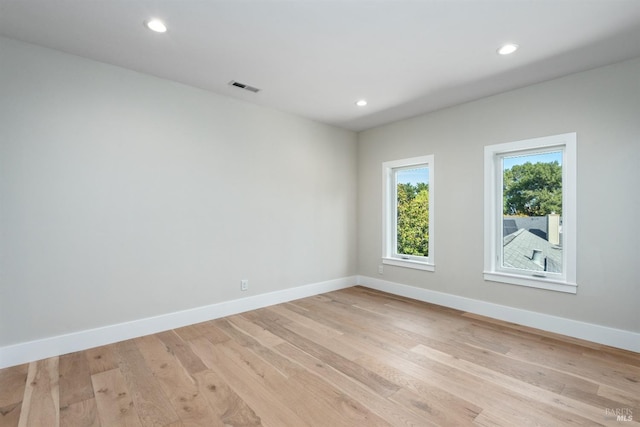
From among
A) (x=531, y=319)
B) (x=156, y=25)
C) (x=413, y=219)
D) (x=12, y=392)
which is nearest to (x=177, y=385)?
(x=12, y=392)

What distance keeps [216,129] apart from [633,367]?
14.7 ft

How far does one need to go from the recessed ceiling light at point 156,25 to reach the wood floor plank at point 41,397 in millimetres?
2701

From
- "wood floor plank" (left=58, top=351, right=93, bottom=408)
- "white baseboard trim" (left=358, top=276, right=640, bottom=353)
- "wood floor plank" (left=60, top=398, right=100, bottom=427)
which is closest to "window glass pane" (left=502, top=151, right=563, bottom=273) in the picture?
"white baseboard trim" (left=358, top=276, right=640, bottom=353)

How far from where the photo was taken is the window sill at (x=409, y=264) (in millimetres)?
4146

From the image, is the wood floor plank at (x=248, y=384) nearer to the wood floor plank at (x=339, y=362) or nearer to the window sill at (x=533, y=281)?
the wood floor plank at (x=339, y=362)

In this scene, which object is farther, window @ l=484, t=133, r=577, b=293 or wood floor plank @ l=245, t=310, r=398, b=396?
window @ l=484, t=133, r=577, b=293

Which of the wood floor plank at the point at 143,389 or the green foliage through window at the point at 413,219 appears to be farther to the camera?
the green foliage through window at the point at 413,219

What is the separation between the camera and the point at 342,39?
2439 mm

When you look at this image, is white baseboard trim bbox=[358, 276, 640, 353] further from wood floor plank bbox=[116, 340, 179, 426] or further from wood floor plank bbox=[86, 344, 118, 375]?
wood floor plank bbox=[86, 344, 118, 375]

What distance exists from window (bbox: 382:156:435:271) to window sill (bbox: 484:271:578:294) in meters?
0.76

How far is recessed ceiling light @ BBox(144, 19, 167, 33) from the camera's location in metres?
2.21

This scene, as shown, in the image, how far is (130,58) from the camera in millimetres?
2748

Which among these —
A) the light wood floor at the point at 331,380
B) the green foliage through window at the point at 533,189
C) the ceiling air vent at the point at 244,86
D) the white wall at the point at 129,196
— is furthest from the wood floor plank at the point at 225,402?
the green foliage through window at the point at 533,189

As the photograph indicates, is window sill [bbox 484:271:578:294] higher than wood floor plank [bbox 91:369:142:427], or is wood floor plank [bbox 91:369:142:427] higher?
window sill [bbox 484:271:578:294]
